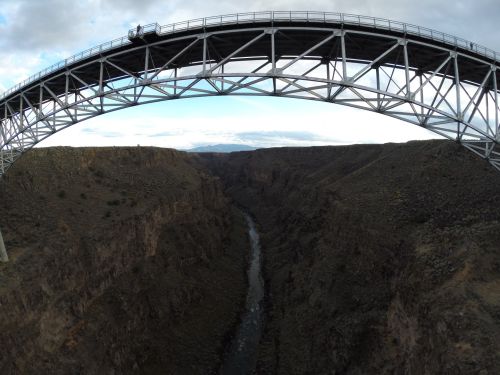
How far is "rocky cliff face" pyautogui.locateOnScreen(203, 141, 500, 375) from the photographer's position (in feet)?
47.3

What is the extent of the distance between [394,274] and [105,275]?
20.8 m

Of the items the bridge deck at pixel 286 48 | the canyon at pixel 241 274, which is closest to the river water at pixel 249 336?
the canyon at pixel 241 274

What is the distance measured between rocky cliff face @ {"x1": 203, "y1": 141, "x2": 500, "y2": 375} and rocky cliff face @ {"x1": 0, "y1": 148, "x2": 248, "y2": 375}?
236 inches

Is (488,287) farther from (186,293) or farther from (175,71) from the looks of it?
(186,293)

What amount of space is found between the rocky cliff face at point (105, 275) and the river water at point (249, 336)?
0.91m

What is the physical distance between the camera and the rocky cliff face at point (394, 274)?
14430 millimetres

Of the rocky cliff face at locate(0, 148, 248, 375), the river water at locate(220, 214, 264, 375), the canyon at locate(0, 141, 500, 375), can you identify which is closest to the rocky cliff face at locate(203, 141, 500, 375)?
the canyon at locate(0, 141, 500, 375)

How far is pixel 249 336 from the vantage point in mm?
26453

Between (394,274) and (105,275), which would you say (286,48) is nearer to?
(394,274)

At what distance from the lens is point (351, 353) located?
19.4 metres

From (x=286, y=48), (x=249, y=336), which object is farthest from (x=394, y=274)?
(x=286, y=48)

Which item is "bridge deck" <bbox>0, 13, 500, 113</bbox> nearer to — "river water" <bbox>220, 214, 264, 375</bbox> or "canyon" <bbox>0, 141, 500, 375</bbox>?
"canyon" <bbox>0, 141, 500, 375</bbox>

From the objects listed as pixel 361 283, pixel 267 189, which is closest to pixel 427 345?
pixel 361 283

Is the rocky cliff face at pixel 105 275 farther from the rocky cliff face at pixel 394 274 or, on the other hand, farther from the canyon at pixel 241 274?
the rocky cliff face at pixel 394 274
